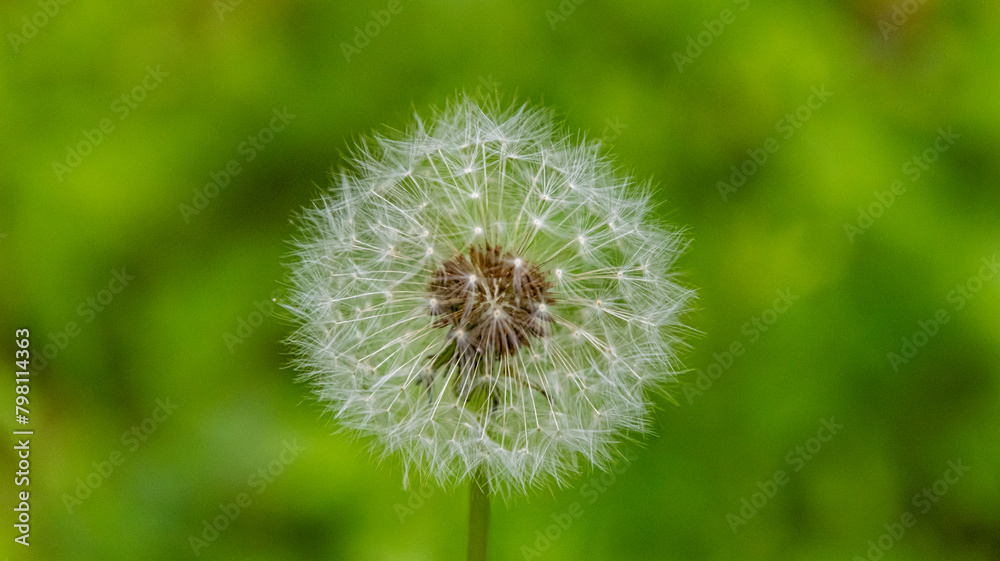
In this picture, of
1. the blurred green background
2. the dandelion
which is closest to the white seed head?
the dandelion

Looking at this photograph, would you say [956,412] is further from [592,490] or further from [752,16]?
[752,16]

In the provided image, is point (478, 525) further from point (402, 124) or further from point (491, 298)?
point (402, 124)

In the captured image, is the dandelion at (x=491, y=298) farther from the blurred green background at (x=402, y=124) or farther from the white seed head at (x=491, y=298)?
the blurred green background at (x=402, y=124)

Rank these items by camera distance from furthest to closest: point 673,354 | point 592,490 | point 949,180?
point 949,180 < point 592,490 < point 673,354

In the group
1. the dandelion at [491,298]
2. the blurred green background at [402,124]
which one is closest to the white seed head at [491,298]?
the dandelion at [491,298]

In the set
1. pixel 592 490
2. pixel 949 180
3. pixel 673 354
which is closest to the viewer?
pixel 673 354

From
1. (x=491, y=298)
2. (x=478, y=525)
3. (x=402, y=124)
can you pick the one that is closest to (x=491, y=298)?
(x=491, y=298)

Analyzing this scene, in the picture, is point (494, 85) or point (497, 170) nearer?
point (497, 170)

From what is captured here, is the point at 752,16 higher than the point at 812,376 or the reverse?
higher

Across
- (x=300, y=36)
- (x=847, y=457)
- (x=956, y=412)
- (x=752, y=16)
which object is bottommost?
(x=300, y=36)

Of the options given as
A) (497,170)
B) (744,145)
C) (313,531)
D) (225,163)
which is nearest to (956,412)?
(744,145)
